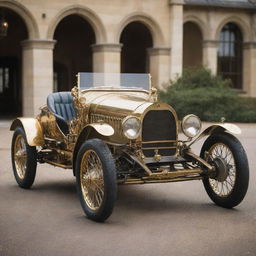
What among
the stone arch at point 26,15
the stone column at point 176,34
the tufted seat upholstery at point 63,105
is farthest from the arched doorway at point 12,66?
the tufted seat upholstery at point 63,105

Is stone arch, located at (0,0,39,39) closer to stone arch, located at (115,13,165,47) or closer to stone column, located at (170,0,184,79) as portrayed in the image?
stone arch, located at (115,13,165,47)

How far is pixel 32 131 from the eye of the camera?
8625mm

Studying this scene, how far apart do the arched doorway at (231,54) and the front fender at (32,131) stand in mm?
19309

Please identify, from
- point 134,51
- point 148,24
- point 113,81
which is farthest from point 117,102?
point 134,51

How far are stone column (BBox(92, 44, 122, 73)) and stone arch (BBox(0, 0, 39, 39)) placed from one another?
2.41 metres

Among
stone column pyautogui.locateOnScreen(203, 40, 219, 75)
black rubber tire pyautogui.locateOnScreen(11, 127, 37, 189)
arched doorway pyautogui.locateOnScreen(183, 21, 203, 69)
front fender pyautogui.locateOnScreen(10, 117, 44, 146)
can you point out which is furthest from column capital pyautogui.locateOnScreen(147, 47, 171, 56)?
black rubber tire pyautogui.locateOnScreen(11, 127, 37, 189)

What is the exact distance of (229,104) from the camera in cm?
2069

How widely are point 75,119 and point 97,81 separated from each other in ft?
2.57

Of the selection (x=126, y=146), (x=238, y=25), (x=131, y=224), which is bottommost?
(x=131, y=224)

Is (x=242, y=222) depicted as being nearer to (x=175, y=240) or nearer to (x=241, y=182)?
(x=241, y=182)

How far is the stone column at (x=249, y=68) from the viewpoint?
2658 cm

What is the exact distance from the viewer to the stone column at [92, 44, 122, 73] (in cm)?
2127

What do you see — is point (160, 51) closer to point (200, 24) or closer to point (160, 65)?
point (160, 65)

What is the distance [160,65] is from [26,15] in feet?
18.0
